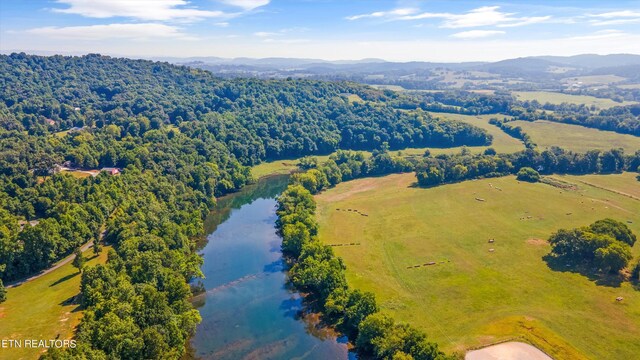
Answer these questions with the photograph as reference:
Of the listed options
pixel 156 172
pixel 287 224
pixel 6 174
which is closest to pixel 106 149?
pixel 156 172

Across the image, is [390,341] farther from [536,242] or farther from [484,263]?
[536,242]

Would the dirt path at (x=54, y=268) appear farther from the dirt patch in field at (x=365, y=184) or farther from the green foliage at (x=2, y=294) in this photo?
the dirt patch in field at (x=365, y=184)

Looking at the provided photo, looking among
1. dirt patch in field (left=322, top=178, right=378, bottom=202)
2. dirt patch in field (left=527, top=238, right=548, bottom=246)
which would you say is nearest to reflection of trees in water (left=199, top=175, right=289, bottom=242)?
dirt patch in field (left=322, top=178, right=378, bottom=202)

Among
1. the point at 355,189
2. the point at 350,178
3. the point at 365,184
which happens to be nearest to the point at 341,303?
the point at 355,189

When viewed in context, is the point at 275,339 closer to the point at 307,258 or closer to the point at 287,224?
the point at 307,258

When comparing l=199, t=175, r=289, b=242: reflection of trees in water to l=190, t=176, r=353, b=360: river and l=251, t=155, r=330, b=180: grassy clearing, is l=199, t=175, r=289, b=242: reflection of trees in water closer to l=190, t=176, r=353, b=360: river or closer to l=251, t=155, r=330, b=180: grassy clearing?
l=190, t=176, r=353, b=360: river

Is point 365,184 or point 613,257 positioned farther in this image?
point 365,184
